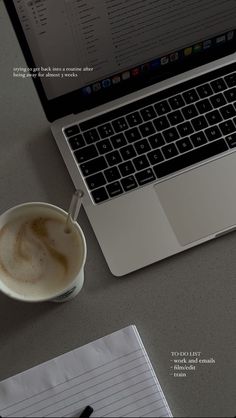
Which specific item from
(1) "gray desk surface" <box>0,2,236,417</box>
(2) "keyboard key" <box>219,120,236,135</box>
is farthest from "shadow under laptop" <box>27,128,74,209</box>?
(2) "keyboard key" <box>219,120,236,135</box>

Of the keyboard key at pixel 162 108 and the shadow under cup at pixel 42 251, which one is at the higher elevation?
the keyboard key at pixel 162 108

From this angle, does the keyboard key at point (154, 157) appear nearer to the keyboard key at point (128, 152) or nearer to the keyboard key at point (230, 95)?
the keyboard key at point (128, 152)

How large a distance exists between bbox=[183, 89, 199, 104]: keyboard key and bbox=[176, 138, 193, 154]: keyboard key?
0.06 m

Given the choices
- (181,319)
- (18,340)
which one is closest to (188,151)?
(181,319)

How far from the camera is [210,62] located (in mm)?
799

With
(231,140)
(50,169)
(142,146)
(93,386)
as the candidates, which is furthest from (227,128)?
(93,386)

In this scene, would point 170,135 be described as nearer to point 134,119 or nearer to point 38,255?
point 134,119

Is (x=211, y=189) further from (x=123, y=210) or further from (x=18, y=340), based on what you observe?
(x=18, y=340)

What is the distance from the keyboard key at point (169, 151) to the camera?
2.52 ft

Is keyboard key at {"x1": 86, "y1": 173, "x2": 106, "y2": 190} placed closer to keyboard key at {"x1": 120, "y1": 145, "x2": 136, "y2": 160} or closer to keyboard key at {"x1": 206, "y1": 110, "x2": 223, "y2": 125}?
keyboard key at {"x1": 120, "y1": 145, "x2": 136, "y2": 160}

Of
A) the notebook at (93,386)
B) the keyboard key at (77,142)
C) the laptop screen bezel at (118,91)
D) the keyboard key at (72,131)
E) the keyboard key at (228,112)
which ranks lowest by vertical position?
the notebook at (93,386)

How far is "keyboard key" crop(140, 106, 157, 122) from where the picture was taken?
78cm

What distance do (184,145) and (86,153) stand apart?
0.13m

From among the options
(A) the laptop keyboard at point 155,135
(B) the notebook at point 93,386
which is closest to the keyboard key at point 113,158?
(A) the laptop keyboard at point 155,135
